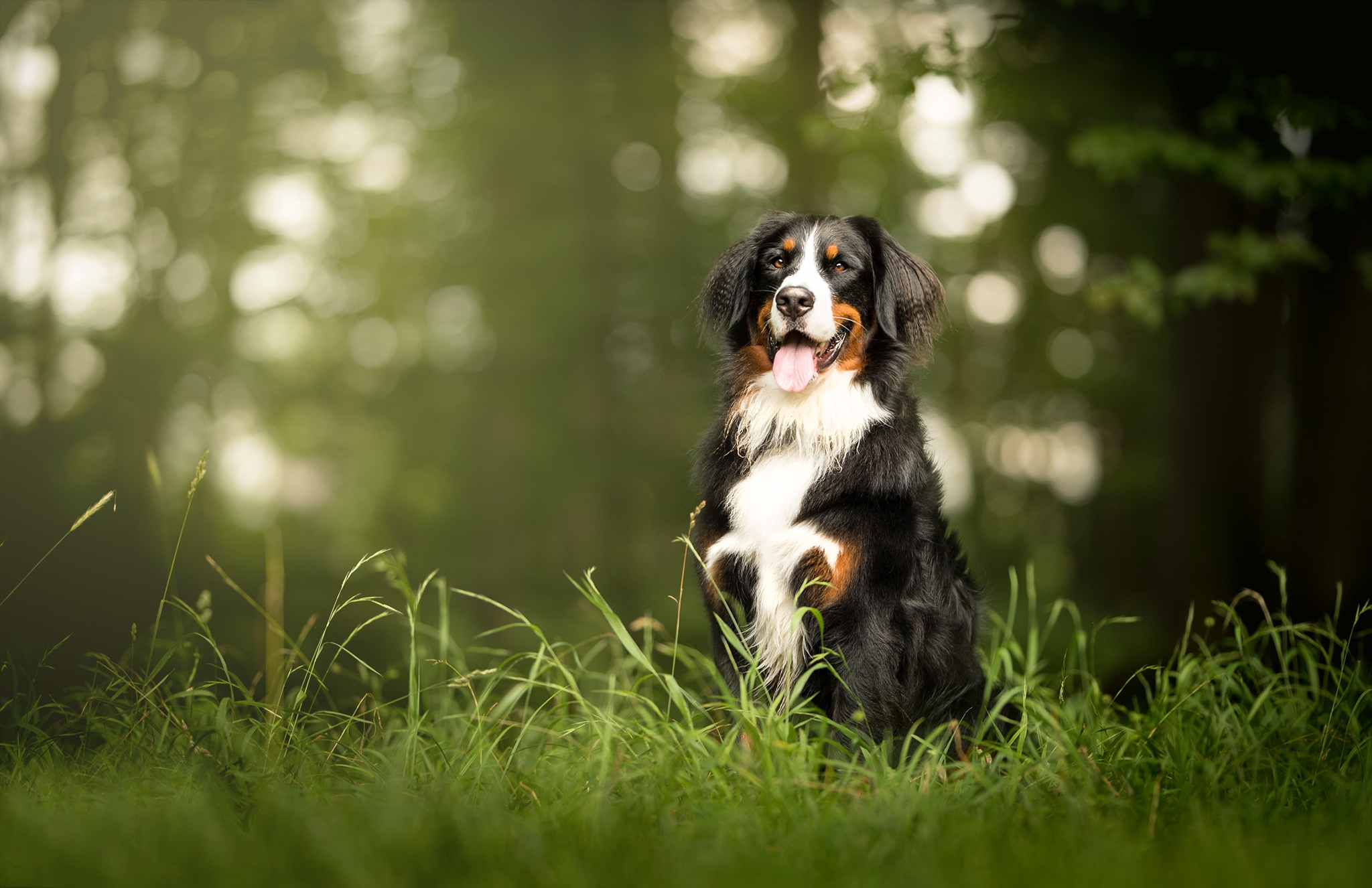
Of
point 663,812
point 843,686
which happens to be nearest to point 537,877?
point 663,812

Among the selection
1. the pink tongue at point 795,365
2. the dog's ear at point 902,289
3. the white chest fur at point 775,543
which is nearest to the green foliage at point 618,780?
the white chest fur at point 775,543

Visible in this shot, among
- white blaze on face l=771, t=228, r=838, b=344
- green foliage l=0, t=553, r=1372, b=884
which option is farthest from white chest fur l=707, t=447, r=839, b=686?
white blaze on face l=771, t=228, r=838, b=344

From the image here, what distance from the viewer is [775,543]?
2986 millimetres

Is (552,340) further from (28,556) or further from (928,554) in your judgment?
(928,554)

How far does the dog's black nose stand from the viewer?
3.07m

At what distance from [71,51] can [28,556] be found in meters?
8.64

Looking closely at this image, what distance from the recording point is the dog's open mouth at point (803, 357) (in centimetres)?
317

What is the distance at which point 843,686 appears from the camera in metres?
2.88

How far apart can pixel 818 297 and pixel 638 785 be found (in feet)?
5.37

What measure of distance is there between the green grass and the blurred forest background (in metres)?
4.60

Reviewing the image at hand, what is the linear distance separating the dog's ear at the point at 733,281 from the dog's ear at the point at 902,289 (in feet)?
1.12

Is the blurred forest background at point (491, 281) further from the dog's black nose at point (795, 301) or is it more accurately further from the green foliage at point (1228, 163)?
the dog's black nose at point (795, 301)

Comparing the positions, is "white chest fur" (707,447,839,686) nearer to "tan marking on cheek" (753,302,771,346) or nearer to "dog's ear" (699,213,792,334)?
"tan marking on cheek" (753,302,771,346)

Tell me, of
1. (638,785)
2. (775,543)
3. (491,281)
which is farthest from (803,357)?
(491,281)
